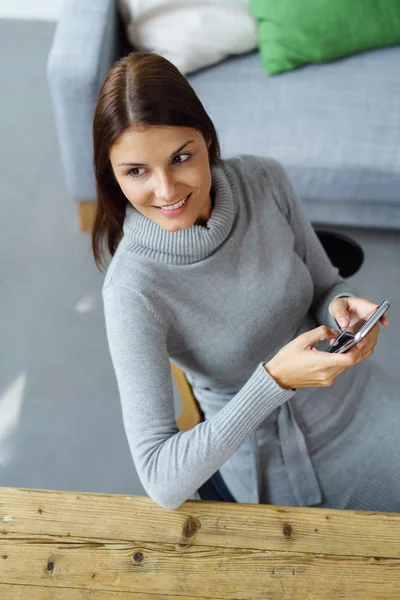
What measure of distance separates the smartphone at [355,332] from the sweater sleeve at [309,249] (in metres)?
0.14

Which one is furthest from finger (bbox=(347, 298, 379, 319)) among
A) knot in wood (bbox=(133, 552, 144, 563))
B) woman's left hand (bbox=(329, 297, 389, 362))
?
knot in wood (bbox=(133, 552, 144, 563))

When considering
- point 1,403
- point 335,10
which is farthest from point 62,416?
point 335,10

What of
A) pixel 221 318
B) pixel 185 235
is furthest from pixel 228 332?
→ pixel 185 235

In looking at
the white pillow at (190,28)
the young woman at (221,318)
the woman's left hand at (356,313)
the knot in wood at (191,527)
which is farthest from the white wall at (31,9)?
the knot in wood at (191,527)

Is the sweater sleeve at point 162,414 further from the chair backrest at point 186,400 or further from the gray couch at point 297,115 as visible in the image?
the gray couch at point 297,115

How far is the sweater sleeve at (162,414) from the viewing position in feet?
3.56

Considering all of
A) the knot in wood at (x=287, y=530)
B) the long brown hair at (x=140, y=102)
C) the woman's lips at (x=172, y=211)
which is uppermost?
the long brown hair at (x=140, y=102)

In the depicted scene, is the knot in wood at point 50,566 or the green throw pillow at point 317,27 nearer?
the knot in wood at point 50,566

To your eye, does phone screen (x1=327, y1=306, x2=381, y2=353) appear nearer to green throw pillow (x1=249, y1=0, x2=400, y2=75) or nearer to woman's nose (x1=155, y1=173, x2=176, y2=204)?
woman's nose (x1=155, y1=173, x2=176, y2=204)

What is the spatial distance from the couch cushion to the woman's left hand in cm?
91

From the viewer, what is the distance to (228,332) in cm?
126

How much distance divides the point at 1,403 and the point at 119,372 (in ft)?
3.42

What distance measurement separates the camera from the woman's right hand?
1075 mm

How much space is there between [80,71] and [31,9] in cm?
175
